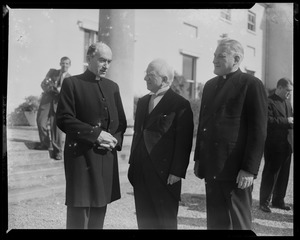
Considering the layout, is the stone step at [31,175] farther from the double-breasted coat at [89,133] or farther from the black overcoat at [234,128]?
the black overcoat at [234,128]

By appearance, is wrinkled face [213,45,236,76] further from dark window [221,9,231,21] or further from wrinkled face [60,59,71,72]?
wrinkled face [60,59,71,72]

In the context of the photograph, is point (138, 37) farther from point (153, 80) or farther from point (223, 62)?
point (223, 62)

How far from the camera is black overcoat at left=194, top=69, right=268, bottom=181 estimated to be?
2393 mm

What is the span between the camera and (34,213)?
2709 mm

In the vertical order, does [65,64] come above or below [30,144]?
above

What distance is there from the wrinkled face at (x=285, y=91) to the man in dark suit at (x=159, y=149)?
0.76 metres

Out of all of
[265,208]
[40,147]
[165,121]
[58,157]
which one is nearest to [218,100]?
[165,121]

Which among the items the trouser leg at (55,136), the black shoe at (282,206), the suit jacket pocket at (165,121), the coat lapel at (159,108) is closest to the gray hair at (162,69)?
the coat lapel at (159,108)

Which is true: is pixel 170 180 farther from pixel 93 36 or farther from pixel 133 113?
pixel 93 36

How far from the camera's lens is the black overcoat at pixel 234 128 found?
239 centimetres

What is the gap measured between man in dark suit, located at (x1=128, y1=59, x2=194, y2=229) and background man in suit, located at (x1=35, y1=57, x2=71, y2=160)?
597 millimetres

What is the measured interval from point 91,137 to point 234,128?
1.02 meters

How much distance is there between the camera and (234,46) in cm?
254

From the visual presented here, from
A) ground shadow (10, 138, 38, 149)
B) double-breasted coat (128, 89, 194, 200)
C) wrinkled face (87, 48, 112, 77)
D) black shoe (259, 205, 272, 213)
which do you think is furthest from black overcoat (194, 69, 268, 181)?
ground shadow (10, 138, 38, 149)
